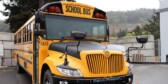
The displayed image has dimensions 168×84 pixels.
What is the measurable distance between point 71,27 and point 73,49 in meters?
1.13

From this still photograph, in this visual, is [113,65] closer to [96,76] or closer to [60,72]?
[96,76]

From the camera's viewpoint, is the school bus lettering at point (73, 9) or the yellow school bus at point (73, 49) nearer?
the yellow school bus at point (73, 49)

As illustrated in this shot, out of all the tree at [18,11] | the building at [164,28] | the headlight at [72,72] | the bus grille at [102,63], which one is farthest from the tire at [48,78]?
the tree at [18,11]

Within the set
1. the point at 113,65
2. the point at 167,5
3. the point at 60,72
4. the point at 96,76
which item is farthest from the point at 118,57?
the point at 167,5

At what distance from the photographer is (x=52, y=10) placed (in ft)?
22.4

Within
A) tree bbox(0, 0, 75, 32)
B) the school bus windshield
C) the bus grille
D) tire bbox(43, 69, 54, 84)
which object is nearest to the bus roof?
the school bus windshield

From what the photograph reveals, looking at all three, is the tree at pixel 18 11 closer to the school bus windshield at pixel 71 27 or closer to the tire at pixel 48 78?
the school bus windshield at pixel 71 27

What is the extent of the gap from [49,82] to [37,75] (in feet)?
3.66

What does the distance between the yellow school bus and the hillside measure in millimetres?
56598

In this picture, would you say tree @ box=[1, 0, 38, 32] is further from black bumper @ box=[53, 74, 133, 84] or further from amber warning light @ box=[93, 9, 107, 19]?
black bumper @ box=[53, 74, 133, 84]

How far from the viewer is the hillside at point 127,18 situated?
65.8 meters

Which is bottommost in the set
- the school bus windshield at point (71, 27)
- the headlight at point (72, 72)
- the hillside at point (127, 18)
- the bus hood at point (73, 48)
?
the headlight at point (72, 72)

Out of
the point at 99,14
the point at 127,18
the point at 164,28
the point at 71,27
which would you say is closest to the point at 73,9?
the point at 71,27

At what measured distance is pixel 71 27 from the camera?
695 centimetres
